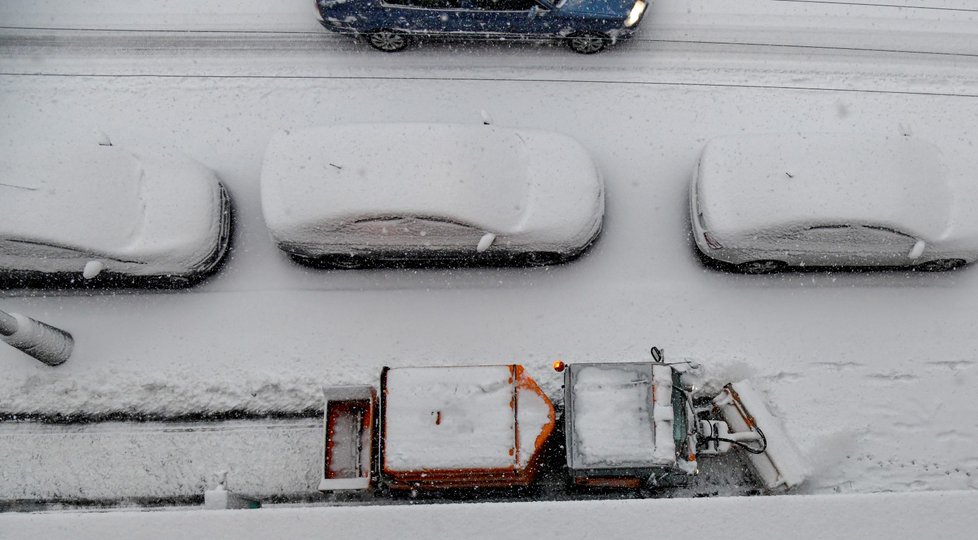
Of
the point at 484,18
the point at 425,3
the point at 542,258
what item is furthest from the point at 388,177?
the point at 484,18

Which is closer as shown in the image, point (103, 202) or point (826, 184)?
point (103, 202)

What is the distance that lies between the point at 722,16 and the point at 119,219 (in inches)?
314

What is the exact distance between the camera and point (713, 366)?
24.7 feet

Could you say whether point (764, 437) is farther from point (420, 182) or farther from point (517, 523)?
point (420, 182)

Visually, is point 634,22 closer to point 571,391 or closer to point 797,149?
point 797,149

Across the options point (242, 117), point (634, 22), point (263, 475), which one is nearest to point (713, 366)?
point (634, 22)

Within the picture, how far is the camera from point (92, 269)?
7.14 m

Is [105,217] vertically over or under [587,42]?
under

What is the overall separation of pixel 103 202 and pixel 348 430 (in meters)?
3.56

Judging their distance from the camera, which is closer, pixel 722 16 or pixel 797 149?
pixel 797 149

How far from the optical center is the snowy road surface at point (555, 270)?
7.43 meters

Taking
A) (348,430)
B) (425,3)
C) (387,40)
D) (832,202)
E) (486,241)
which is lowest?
(348,430)

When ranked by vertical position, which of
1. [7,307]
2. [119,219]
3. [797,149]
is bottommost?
[7,307]

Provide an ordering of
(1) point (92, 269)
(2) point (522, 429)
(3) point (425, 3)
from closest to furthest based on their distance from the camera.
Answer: (2) point (522, 429) < (1) point (92, 269) < (3) point (425, 3)
